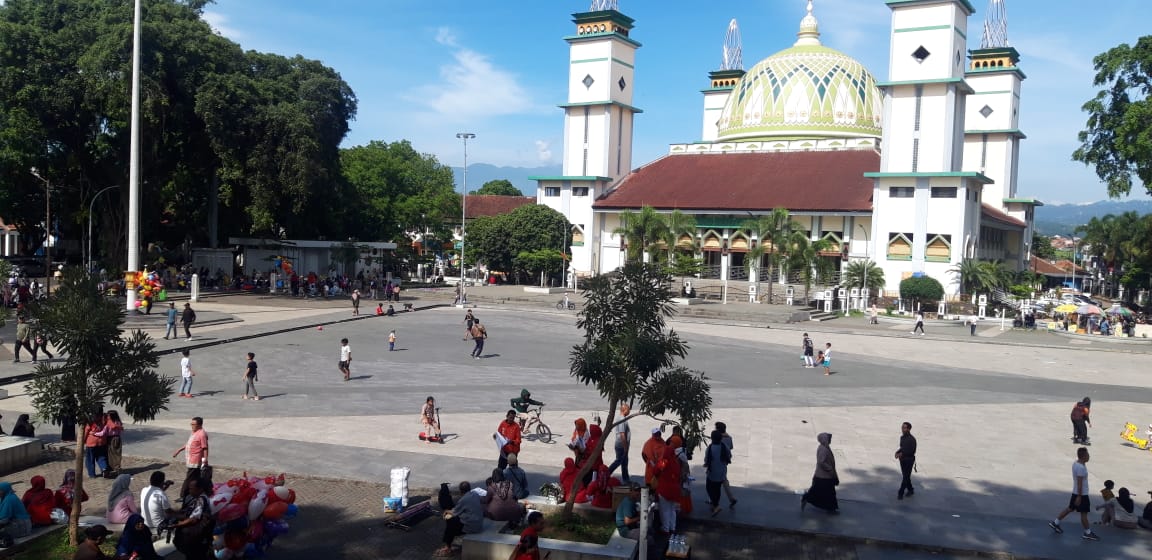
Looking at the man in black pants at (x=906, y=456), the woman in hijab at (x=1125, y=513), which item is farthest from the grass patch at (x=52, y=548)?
the woman in hijab at (x=1125, y=513)

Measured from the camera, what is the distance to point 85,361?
8625mm

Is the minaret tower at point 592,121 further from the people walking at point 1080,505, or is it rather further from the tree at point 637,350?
the tree at point 637,350

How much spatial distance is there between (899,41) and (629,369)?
5137cm

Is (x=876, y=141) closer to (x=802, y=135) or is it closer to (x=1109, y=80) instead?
(x=802, y=135)

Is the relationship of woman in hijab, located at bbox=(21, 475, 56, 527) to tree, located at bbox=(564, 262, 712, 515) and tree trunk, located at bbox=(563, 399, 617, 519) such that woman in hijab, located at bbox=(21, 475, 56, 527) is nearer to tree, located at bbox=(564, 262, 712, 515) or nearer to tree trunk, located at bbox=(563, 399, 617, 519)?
tree trunk, located at bbox=(563, 399, 617, 519)

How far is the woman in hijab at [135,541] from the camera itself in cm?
815

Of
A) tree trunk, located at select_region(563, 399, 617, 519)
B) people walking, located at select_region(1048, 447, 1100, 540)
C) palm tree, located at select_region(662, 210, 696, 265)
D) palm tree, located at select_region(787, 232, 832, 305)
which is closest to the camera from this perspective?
tree trunk, located at select_region(563, 399, 617, 519)

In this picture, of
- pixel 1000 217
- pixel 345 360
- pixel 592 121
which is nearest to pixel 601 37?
pixel 592 121

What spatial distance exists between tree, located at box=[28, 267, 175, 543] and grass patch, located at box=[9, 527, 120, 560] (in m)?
0.83

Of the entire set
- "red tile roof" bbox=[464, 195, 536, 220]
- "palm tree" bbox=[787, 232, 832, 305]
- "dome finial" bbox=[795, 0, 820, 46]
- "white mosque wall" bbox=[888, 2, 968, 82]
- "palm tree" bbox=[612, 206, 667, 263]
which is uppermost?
"dome finial" bbox=[795, 0, 820, 46]

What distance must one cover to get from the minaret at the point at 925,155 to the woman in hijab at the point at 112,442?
49044 millimetres

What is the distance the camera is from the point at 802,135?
6762 cm

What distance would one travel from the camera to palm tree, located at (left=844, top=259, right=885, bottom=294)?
166 ft

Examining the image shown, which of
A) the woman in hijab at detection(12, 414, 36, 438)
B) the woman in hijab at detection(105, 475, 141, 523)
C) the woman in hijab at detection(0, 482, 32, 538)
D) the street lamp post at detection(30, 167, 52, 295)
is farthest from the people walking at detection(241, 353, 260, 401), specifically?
the street lamp post at detection(30, 167, 52, 295)
